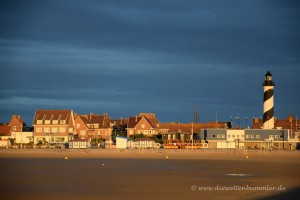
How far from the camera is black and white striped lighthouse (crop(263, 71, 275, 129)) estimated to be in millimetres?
110188

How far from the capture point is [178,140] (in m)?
125

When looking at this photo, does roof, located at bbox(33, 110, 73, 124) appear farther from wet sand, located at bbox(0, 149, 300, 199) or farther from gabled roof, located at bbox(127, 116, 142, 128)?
wet sand, located at bbox(0, 149, 300, 199)

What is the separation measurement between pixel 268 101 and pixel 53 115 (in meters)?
41.8

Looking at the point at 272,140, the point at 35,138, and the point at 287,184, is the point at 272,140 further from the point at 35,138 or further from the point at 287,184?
the point at 287,184

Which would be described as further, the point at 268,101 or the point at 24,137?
the point at 24,137

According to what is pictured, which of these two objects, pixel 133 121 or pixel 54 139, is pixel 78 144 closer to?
pixel 54 139

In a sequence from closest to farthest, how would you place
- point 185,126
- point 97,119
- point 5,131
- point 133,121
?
1. point 133,121
2. point 5,131
3. point 185,126
4. point 97,119

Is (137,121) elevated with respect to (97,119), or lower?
lower

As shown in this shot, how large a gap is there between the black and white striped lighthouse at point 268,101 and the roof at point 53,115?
37935 millimetres

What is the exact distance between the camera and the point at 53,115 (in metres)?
128

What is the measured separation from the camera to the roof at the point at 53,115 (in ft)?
417

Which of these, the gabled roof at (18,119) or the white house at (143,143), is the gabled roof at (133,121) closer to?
the white house at (143,143)

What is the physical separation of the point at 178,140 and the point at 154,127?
622 centimetres

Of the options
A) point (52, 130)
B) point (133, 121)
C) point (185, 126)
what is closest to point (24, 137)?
point (52, 130)
